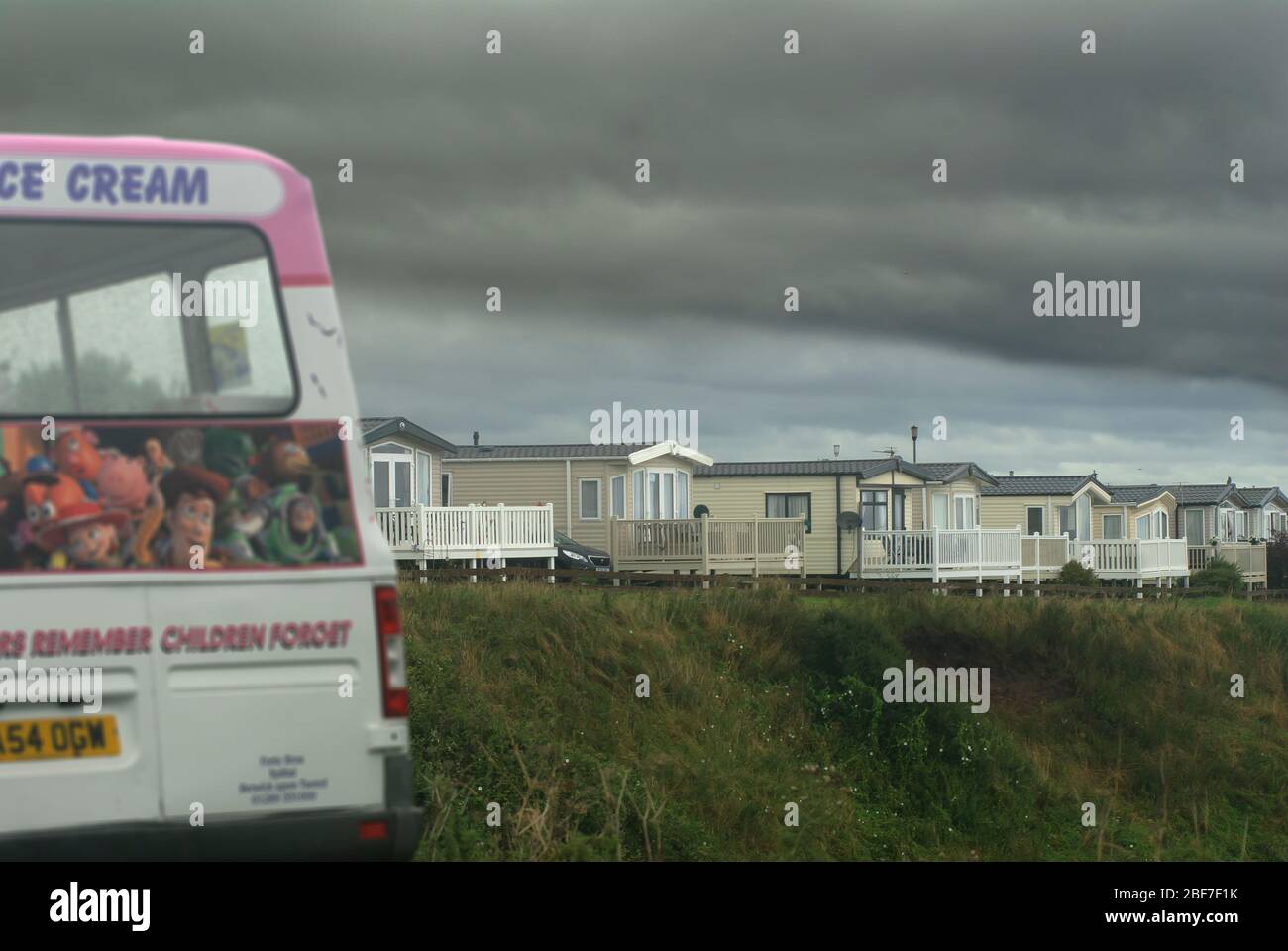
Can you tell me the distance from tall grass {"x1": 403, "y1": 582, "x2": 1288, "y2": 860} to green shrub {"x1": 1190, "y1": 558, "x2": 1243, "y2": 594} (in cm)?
2350

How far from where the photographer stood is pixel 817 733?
19922 mm

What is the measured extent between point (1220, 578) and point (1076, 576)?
8.85 meters

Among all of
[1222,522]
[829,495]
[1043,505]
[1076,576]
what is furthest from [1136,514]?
[829,495]

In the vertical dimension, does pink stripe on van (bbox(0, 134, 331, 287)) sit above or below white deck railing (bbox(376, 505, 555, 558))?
above

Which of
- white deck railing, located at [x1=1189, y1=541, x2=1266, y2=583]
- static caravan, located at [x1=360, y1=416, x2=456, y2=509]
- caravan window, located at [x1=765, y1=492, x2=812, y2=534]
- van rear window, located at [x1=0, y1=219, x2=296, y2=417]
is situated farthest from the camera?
white deck railing, located at [x1=1189, y1=541, x2=1266, y2=583]

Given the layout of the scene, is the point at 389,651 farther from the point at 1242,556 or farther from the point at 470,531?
the point at 1242,556

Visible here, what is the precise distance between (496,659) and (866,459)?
29.5 m

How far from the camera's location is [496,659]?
18.8 m

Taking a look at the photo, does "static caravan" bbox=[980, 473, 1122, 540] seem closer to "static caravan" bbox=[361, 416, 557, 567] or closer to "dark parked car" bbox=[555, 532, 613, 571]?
"dark parked car" bbox=[555, 532, 613, 571]

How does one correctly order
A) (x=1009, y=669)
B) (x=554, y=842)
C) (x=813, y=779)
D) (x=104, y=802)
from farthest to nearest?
(x=1009, y=669), (x=813, y=779), (x=554, y=842), (x=104, y=802)

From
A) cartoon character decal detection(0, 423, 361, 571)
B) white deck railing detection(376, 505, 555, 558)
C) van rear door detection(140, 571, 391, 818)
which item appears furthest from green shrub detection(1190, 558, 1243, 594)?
cartoon character decal detection(0, 423, 361, 571)

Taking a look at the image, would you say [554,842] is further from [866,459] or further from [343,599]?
[866,459]

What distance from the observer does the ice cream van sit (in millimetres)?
5867
